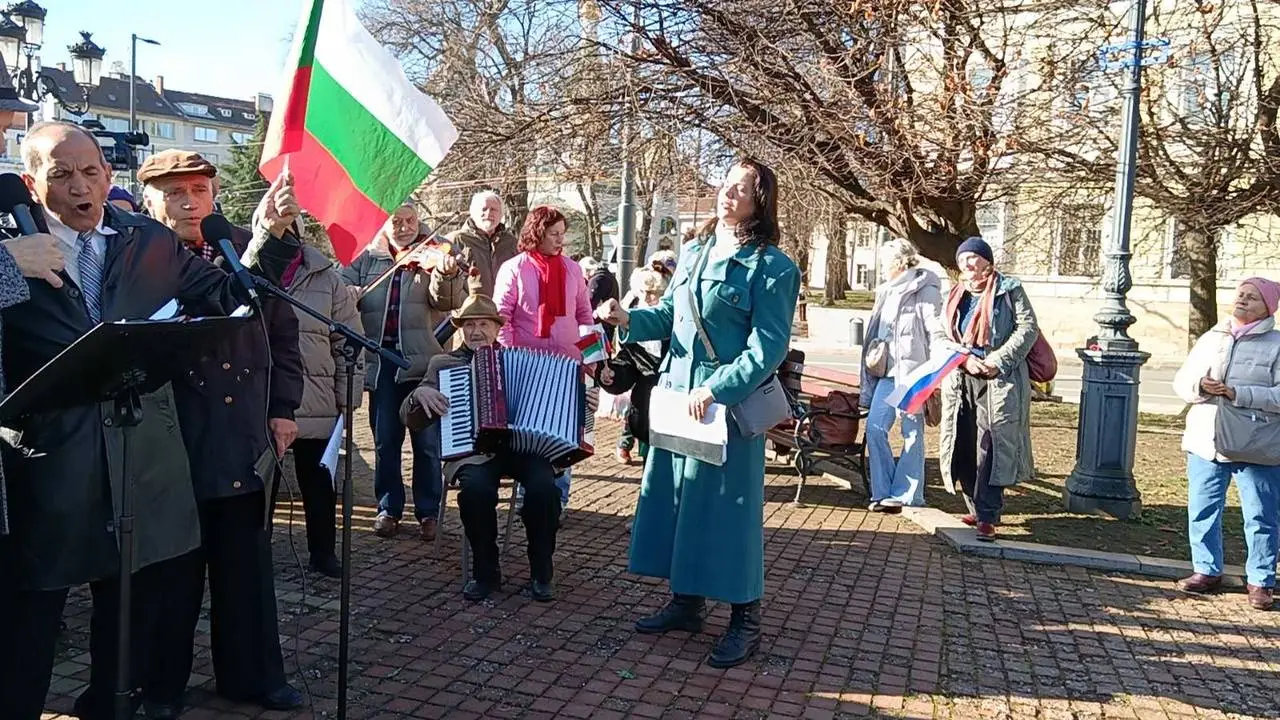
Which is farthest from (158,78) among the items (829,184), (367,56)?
(367,56)

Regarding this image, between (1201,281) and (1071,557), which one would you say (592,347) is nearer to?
(1071,557)

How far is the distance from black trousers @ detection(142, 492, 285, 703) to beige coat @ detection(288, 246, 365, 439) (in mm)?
1515

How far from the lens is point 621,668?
4586 mm

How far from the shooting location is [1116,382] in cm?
798

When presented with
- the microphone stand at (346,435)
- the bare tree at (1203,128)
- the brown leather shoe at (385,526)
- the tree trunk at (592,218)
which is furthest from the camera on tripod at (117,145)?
the tree trunk at (592,218)

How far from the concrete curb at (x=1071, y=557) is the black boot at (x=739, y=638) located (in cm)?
261

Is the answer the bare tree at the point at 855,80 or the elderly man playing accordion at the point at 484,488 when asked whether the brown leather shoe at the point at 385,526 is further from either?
the bare tree at the point at 855,80

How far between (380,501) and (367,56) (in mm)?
3445

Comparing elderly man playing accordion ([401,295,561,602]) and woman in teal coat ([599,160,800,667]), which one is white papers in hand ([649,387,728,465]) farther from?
elderly man playing accordion ([401,295,561,602])

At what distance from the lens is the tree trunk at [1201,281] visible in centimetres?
1427

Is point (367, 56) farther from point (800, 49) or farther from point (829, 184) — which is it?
point (829, 184)

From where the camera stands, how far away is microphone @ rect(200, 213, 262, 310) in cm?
321

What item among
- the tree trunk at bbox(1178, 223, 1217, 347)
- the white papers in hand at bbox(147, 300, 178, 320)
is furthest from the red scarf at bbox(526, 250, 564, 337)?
the tree trunk at bbox(1178, 223, 1217, 347)

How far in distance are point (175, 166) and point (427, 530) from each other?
3.11 meters
